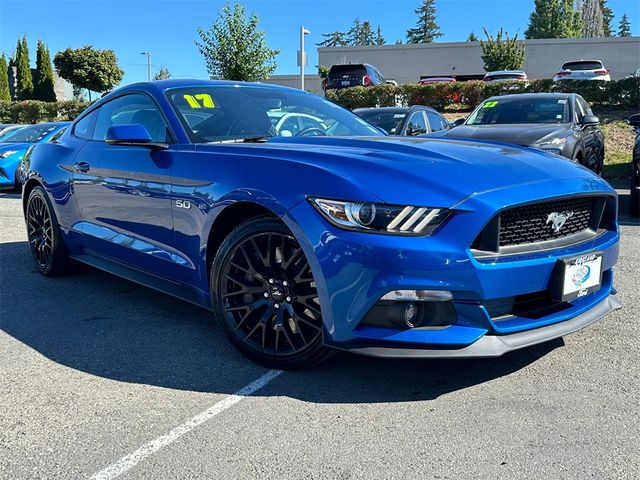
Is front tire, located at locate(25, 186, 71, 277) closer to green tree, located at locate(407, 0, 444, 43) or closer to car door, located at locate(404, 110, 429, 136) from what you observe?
car door, located at locate(404, 110, 429, 136)

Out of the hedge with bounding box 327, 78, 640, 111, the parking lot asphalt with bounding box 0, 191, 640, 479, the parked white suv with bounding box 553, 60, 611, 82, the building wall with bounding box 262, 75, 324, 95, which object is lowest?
the parking lot asphalt with bounding box 0, 191, 640, 479

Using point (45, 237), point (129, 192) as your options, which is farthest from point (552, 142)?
point (45, 237)

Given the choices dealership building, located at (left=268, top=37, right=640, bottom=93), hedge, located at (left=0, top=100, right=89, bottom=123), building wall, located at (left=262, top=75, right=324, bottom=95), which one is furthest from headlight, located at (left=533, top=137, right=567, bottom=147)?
building wall, located at (left=262, top=75, right=324, bottom=95)

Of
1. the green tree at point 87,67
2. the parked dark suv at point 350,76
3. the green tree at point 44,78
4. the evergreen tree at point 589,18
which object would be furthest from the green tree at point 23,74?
the evergreen tree at point 589,18

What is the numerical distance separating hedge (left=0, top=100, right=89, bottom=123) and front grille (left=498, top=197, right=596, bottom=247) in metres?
28.5

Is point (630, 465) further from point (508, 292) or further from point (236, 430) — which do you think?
point (236, 430)

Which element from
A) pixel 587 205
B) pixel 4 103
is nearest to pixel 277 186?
pixel 587 205

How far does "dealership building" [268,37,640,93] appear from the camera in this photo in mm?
36750

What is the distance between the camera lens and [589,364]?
309 centimetres

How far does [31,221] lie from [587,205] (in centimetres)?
459

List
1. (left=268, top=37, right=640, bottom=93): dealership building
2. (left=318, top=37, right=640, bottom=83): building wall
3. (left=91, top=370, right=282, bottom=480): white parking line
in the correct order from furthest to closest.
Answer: (left=268, top=37, right=640, bottom=93): dealership building < (left=318, top=37, right=640, bottom=83): building wall < (left=91, top=370, right=282, bottom=480): white parking line

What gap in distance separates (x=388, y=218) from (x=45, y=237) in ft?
12.1

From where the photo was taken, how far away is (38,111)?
2928cm

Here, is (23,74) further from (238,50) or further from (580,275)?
(580,275)
